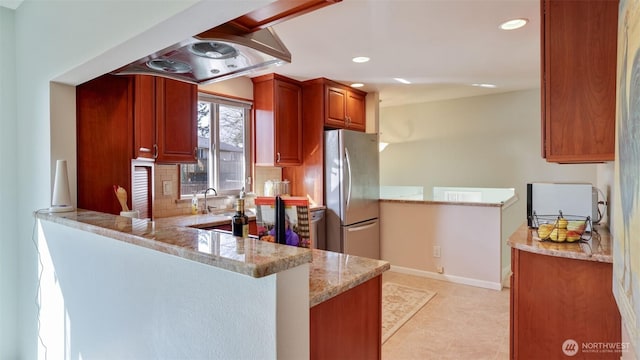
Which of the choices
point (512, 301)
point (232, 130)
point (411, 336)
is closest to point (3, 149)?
point (232, 130)

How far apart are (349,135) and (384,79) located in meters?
0.74

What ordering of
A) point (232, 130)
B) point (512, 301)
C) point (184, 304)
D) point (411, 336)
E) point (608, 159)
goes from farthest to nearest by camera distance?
1. point (232, 130)
2. point (411, 336)
3. point (512, 301)
4. point (608, 159)
5. point (184, 304)

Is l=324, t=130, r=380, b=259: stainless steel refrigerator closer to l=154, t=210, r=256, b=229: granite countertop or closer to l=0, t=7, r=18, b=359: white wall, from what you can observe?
l=154, t=210, r=256, b=229: granite countertop

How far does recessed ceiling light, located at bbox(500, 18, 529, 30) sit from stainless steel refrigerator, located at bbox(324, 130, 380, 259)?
70.9 inches

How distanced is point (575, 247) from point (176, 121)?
8.70 ft

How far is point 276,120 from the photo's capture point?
3.73 meters

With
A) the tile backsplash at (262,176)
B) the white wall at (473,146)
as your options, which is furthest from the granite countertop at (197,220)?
the white wall at (473,146)

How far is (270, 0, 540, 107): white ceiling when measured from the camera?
2.17m

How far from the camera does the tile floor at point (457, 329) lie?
2367mm

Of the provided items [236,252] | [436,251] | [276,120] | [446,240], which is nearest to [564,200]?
[446,240]

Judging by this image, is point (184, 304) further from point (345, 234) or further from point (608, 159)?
point (345, 234)

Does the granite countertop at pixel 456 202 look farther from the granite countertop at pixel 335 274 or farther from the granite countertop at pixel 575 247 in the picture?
the granite countertop at pixel 335 274

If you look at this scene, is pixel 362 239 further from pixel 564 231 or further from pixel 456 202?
pixel 564 231

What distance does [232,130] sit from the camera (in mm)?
3760
